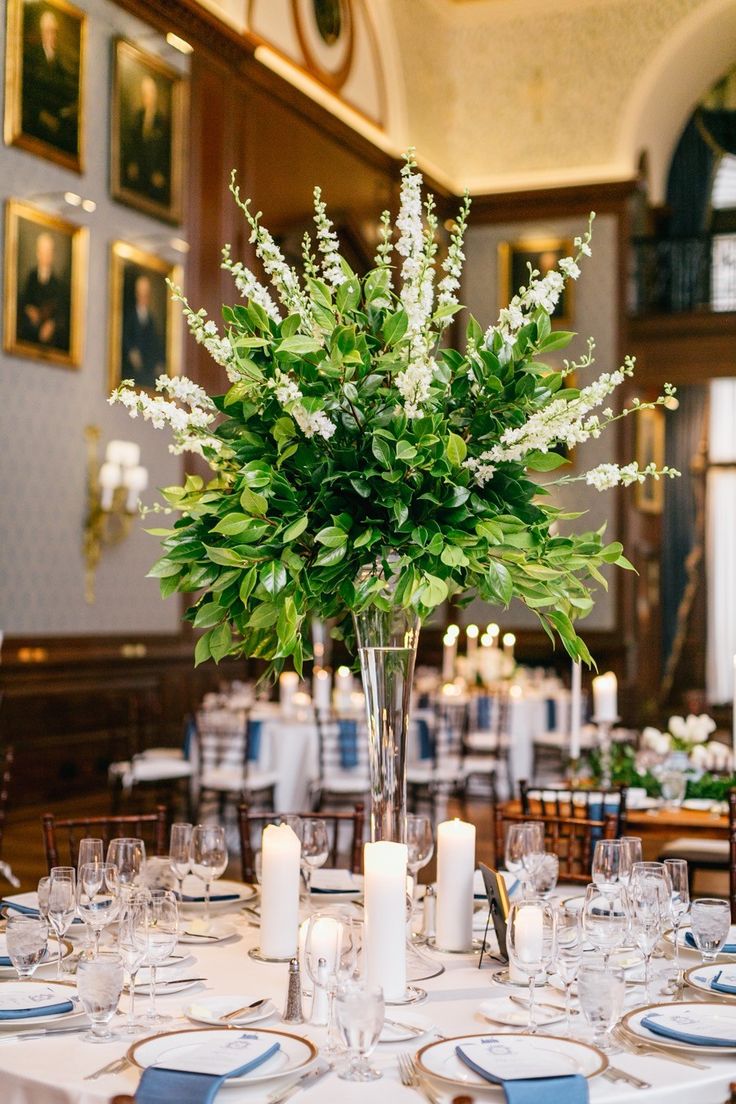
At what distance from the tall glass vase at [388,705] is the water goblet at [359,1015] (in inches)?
25.3

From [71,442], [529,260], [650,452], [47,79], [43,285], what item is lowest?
[71,442]

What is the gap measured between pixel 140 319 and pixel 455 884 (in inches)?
277

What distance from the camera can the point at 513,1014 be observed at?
212 centimetres

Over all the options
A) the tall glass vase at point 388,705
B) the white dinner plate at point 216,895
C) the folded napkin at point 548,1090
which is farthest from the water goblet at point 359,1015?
the white dinner plate at point 216,895

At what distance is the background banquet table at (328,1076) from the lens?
178 centimetres

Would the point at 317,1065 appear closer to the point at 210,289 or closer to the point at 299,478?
the point at 299,478

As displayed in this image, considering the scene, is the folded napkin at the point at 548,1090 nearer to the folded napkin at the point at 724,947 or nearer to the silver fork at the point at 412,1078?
the silver fork at the point at 412,1078

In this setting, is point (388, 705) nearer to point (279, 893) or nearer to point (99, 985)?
point (279, 893)

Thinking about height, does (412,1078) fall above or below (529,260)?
below

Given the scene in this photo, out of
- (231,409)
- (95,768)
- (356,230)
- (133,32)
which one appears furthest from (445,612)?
(231,409)

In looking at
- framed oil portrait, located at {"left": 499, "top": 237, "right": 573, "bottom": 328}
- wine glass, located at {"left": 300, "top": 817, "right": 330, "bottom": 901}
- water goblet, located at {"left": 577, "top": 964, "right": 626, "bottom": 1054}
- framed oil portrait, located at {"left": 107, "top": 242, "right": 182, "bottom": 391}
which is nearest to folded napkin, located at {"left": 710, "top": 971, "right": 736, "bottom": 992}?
water goblet, located at {"left": 577, "top": 964, "right": 626, "bottom": 1054}

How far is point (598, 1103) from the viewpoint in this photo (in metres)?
1.75

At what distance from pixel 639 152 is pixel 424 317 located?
11.9 m

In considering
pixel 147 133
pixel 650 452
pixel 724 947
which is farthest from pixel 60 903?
pixel 650 452
